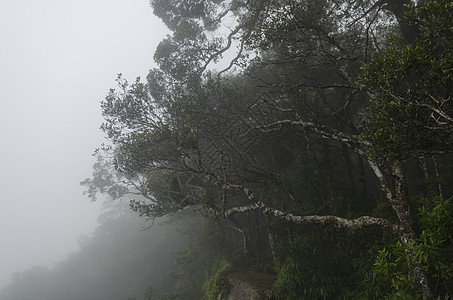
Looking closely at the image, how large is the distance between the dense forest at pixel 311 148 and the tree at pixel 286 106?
0.18ft

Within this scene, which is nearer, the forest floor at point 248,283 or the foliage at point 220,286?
the forest floor at point 248,283

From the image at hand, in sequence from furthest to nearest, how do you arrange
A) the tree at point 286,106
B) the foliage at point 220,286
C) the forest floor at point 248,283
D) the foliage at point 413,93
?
1. the foliage at point 220,286
2. the forest floor at point 248,283
3. the tree at point 286,106
4. the foliage at point 413,93

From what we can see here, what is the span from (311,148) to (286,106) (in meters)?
2.38

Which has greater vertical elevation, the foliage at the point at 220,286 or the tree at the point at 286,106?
the tree at the point at 286,106

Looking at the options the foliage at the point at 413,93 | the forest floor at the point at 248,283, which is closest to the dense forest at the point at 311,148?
the foliage at the point at 413,93

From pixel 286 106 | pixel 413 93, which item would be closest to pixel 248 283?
pixel 286 106

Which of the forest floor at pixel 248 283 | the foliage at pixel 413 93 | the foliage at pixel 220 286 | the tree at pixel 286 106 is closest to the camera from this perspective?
the foliage at pixel 413 93

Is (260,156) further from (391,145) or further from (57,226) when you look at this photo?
(57,226)

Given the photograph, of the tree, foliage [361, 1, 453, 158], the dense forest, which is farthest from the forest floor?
foliage [361, 1, 453, 158]

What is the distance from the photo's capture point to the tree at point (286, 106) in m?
4.33

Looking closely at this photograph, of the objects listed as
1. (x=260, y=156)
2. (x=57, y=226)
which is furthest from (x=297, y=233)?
(x=57, y=226)

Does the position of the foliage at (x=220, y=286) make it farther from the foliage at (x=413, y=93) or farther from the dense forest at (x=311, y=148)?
the foliage at (x=413, y=93)

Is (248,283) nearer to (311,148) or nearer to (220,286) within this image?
(220,286)

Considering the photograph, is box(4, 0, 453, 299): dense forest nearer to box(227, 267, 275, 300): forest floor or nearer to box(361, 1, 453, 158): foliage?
box(361, 1, 453, 158): foliage
